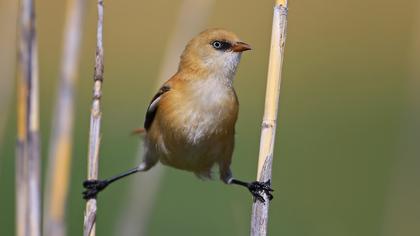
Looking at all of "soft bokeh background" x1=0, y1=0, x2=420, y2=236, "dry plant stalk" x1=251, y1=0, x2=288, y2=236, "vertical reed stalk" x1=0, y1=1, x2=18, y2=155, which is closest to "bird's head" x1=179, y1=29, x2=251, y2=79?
"soft bokeh background" x1=0, y1=0, x2=420, y2=236

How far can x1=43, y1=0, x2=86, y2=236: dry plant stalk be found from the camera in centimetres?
211

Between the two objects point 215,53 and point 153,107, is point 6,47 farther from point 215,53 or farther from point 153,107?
point 215,53

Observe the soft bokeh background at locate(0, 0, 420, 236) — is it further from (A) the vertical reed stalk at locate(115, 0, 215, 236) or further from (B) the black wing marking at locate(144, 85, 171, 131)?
(B) the black wing marking at locate(144, 85, 171, 131)

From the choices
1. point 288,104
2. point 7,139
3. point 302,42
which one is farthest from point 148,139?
point 302,42

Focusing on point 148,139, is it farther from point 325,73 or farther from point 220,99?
point 325,73

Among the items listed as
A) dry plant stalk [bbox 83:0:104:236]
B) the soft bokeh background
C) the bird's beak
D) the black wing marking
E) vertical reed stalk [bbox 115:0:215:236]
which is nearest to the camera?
dry plant stalk [bbox 83:0:104:236]

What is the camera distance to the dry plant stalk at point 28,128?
6.82ft

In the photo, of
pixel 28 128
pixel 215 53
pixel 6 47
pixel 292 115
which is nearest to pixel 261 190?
pixel 215 53

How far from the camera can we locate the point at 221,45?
322cm

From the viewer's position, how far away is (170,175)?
536cm

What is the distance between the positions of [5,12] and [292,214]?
6.61ft

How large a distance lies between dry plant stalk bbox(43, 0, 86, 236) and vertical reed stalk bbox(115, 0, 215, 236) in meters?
0.81

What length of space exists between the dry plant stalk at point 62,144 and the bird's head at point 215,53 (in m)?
1.10

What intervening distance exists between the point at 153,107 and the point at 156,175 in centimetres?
36
